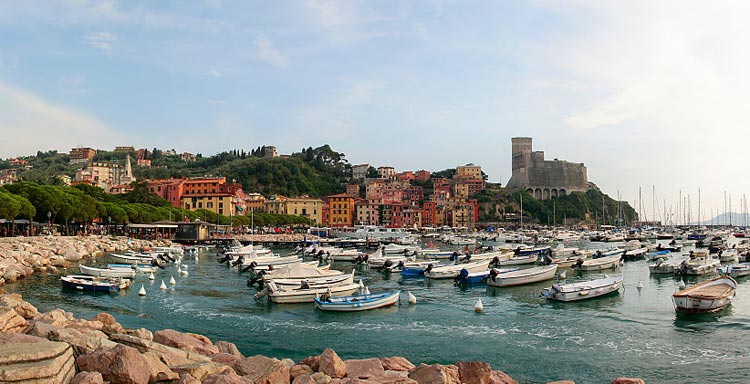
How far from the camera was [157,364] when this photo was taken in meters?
10.5

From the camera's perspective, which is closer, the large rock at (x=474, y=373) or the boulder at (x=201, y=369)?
the boulder at (x=201, y=369)

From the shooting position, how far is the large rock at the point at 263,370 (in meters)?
11.0

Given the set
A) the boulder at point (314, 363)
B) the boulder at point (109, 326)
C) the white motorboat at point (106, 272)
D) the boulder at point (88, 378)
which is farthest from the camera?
the white motorboat at point (106, 272)

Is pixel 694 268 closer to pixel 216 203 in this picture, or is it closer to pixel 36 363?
pixel 36 363

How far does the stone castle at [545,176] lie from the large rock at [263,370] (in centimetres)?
Result: 18467

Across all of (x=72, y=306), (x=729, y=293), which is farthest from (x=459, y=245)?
(x=72, y=306)

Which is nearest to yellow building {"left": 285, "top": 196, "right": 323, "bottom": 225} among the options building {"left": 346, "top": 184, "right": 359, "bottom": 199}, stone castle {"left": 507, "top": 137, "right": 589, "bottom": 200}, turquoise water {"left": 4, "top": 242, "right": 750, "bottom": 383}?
building {"left": 346, "top": 184, "right": 359, "bottom": 199}

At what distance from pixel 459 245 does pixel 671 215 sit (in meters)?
92.9

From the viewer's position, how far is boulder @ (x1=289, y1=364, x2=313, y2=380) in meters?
11.6

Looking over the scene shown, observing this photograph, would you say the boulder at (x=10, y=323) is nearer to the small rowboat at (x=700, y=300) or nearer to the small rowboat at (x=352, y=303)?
the small rowboat at (x=352, y=303)

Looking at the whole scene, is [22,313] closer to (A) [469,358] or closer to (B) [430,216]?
(A) [469,358]

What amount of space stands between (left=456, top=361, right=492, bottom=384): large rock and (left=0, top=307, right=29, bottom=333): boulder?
33.0ft

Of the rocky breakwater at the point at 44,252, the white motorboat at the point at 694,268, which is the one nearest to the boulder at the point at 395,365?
the rocky breakwater at the point at 44,252

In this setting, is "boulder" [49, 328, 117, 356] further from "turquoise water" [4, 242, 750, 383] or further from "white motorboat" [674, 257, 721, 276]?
"white motorboat" [674, 257, 721, 276]
